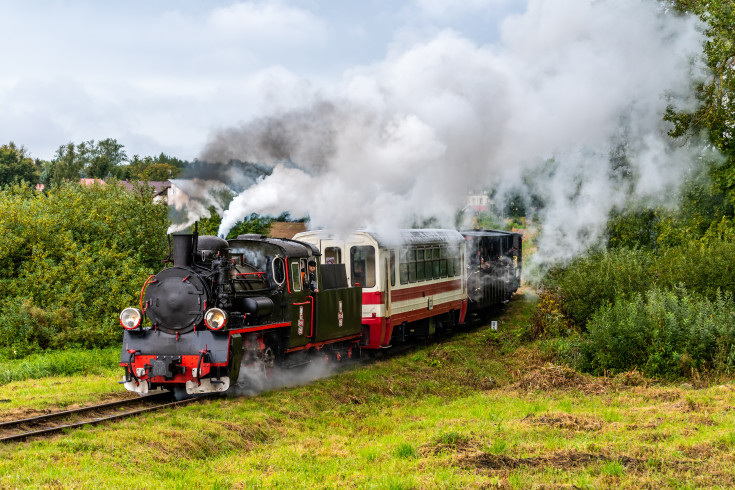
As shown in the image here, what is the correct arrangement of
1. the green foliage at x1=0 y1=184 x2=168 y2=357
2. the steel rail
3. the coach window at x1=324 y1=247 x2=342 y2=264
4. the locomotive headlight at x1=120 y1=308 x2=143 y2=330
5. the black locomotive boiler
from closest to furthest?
the steel rail, the black locomotive boiler, the locomotive headlight at x1=120 y1=308 x2=143 y2=330, the coach window at x1=324 y1=247 x2=342 y2=264, the green foliage at x1=0 y1=184 x2=168 y2=357

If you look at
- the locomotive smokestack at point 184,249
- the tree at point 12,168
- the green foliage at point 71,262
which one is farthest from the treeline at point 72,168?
the locomotive smokestack at point 184,249

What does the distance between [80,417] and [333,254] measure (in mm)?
7822

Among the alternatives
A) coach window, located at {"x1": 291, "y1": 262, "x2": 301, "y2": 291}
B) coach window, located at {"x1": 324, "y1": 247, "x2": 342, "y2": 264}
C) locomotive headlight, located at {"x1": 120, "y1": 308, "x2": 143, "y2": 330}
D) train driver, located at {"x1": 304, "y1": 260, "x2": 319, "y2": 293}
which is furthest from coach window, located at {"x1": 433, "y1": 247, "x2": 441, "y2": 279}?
locomotive headlight, located at {"x1": 120, "y1": 308, "x2": 143, "y2": 330}

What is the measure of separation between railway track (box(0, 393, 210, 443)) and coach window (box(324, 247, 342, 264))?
5918 mm

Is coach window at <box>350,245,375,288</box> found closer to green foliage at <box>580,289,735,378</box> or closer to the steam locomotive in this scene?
the steam locomotive

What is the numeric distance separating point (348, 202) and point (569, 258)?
10.9 m

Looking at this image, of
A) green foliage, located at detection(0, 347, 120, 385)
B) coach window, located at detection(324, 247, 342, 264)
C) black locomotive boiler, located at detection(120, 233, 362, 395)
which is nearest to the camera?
black locomotive boiler, located at detection(120, 233, 362, 395)

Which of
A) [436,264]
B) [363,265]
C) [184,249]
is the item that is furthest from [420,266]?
[184,249]

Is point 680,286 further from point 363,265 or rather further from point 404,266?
point 363,265

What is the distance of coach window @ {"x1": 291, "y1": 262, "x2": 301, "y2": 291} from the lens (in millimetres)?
13463

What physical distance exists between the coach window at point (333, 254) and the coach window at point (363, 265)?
312 millimetres

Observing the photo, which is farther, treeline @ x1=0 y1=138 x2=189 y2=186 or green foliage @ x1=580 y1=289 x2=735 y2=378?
treeline @ x1=0 y1=138 x2=189 y2=186

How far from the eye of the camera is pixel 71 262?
20.5 m

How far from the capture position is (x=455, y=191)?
62.2 feet
